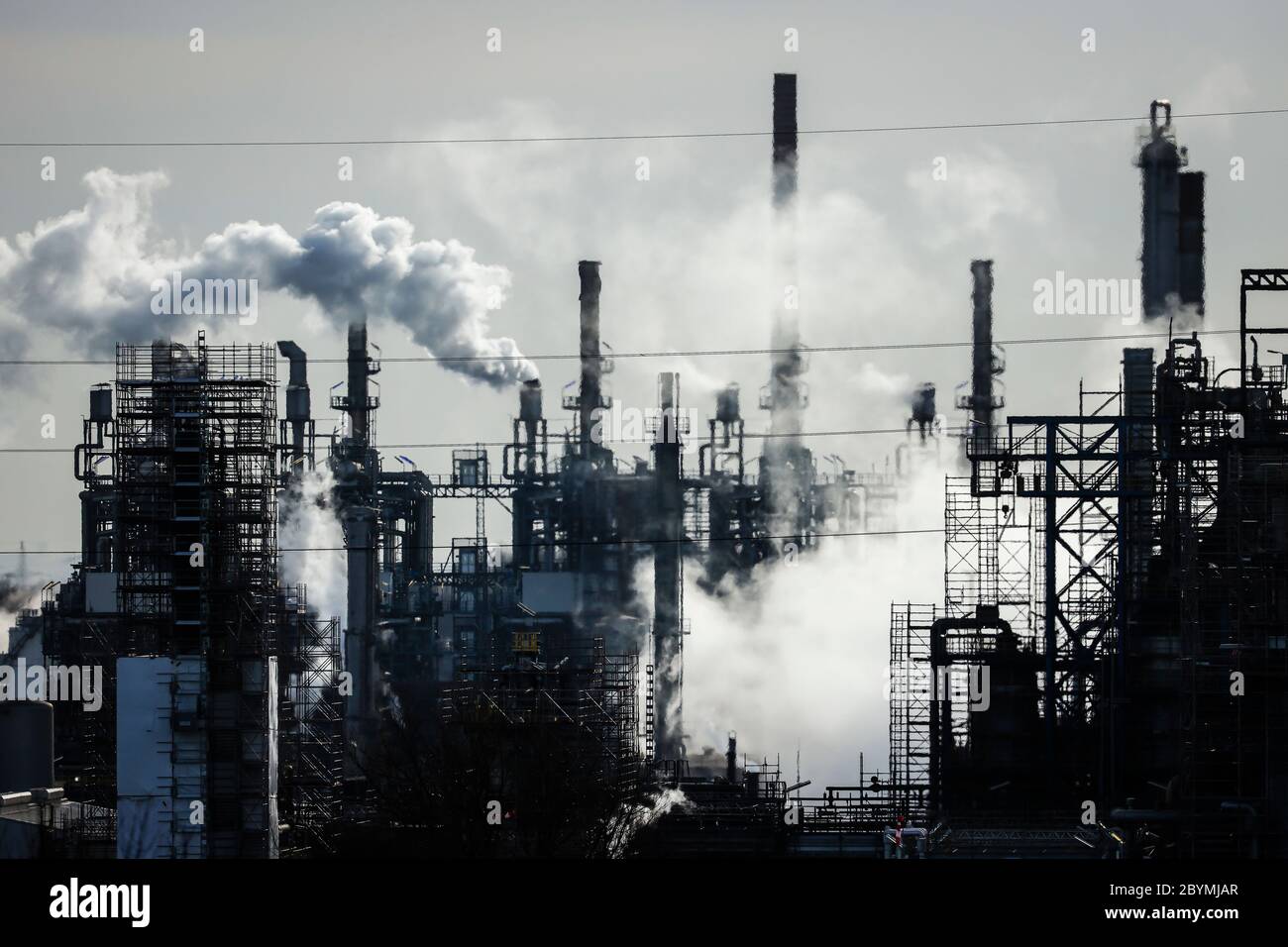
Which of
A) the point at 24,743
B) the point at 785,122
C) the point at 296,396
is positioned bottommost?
the point at 24,743

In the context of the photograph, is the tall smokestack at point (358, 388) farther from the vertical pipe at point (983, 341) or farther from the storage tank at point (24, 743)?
the storage tank at point (24, 743)

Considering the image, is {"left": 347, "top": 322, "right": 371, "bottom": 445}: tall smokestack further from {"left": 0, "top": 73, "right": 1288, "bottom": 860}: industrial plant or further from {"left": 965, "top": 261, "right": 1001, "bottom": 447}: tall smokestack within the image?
{"left": 965, "top": 261, "right": 1001, "bottom": 447}: tall smokestack

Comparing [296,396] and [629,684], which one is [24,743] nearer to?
[629,684]

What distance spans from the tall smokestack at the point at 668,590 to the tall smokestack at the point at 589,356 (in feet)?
8.37

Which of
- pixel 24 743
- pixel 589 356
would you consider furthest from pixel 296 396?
pixel 24 743

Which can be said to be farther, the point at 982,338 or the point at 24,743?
the point at 982,338

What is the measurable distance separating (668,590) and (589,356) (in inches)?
337

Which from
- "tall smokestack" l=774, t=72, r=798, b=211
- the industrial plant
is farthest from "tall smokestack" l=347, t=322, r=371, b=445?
"tall smokestack" l=774, t=72, r=798, b=211

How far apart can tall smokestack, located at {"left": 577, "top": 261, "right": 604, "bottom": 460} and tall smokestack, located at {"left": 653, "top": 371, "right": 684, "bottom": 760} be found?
2550 mm

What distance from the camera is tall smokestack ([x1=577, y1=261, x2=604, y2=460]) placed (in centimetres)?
6906

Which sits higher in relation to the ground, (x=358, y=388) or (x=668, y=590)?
(x=358, y=388)

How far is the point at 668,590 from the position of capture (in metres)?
66.8
